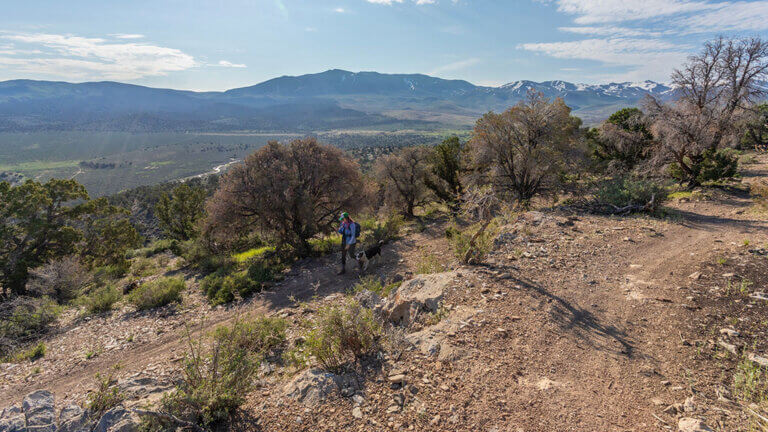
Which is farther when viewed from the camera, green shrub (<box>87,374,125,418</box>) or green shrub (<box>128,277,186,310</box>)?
green shrub (<box>128,277,186,310</box>)

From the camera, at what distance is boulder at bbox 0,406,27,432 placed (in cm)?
311

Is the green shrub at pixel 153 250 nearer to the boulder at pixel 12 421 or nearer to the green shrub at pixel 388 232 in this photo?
the green shrub at pixel 388 232

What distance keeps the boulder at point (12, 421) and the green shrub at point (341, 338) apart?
2.85 m

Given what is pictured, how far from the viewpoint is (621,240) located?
797cm

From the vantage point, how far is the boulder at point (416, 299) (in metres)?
5.45

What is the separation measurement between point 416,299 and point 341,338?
178cm

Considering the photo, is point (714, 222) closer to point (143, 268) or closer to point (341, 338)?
point (341, 338)

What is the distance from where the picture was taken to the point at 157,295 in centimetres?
931

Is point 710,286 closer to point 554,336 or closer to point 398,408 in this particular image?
point 554,336

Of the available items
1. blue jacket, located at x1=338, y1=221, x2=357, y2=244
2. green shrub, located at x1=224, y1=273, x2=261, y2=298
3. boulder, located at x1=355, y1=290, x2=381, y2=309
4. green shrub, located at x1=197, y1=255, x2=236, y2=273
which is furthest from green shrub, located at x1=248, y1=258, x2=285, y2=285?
boulder, located at x1=355, y1=290, x2=381, y2=309

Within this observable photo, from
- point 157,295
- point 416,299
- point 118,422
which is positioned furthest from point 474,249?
point 157,295

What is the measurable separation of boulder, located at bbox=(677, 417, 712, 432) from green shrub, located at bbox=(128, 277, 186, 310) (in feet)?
36.6

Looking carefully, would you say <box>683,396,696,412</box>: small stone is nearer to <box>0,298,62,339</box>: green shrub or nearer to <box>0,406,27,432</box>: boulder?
<box>0,406,27,432</box>: boulder

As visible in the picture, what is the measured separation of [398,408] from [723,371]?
12.9 ft
